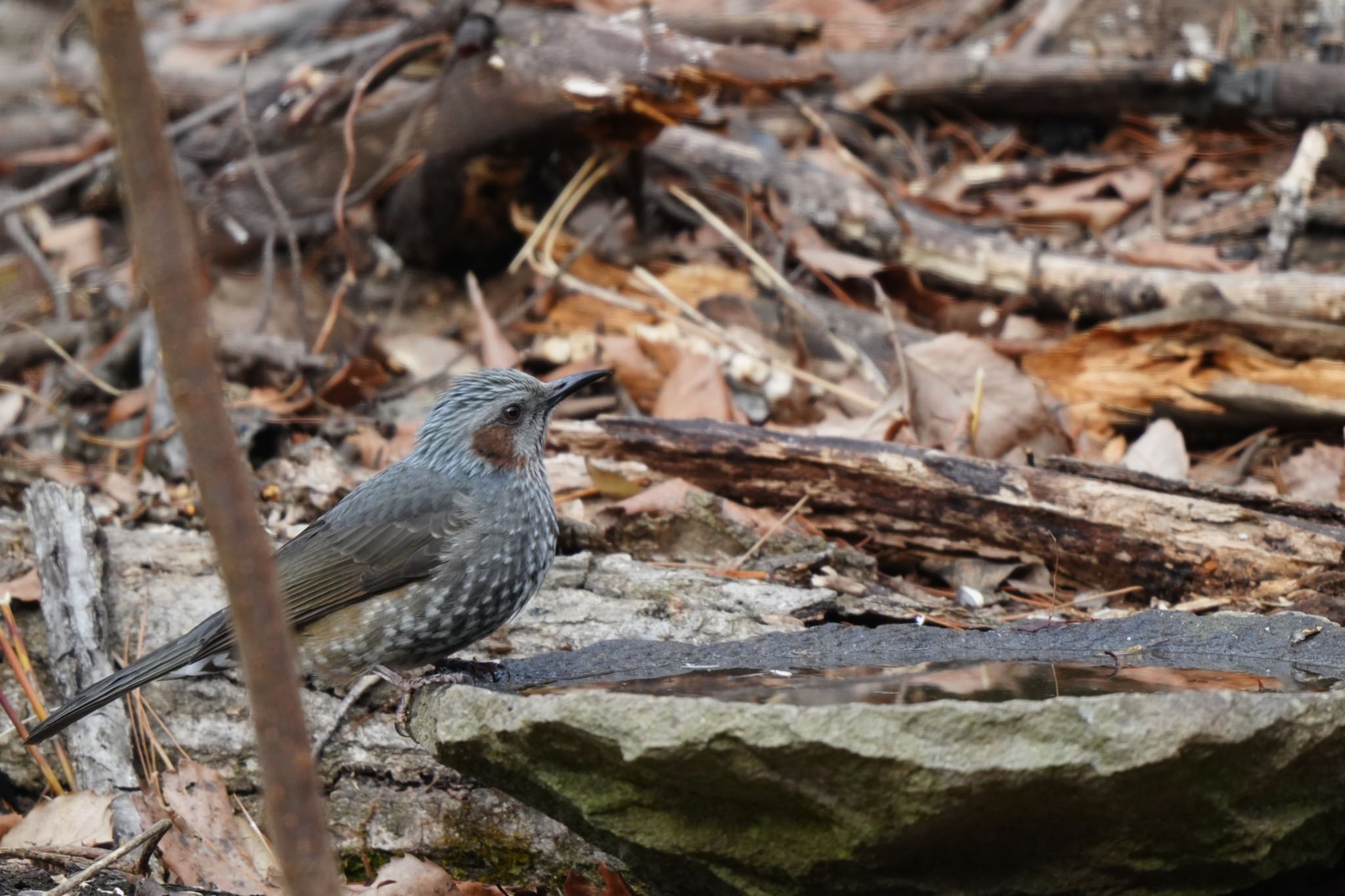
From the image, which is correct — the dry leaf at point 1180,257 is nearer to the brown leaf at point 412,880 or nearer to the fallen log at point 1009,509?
the fallen log at point 1009,509

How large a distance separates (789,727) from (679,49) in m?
4.24

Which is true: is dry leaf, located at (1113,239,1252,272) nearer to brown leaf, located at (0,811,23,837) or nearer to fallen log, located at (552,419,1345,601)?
fallen log, located at (552,419,1345,601)

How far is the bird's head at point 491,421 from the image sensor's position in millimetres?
4457

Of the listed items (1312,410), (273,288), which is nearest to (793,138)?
(273,288)

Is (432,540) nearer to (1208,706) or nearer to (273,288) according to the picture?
(1208,706)

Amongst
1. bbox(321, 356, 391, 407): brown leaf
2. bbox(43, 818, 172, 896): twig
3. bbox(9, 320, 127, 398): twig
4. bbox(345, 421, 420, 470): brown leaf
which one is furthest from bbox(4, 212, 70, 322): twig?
bbox(43, 818, 172, 896): twig

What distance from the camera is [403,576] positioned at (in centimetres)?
399

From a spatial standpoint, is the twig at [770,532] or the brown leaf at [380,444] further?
the brown leaf at [380,444]

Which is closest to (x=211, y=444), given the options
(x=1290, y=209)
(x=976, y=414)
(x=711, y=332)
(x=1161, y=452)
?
(x=976, y=414)

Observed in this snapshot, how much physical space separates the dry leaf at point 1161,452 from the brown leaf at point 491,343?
286 cm

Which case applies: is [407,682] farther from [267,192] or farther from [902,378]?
[267,192]

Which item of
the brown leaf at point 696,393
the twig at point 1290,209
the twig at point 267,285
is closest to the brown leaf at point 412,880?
the brown leaf at point 696,393

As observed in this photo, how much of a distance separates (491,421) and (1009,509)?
1887 mm

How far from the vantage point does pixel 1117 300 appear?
20.6 ft
